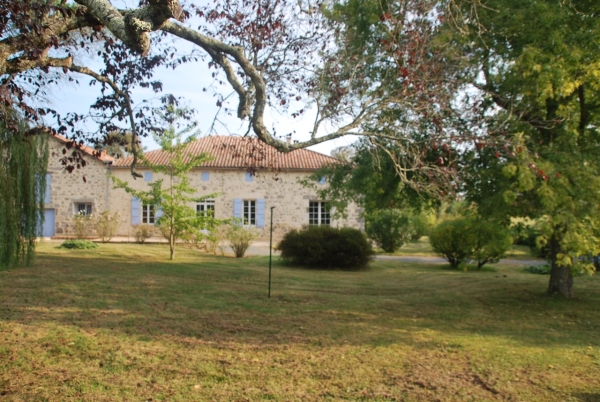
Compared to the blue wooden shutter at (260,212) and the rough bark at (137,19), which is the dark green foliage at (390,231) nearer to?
the blue wooden shutter at (260,212)

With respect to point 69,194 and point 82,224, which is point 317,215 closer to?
point 82,224

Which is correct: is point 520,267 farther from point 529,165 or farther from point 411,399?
point 411,399

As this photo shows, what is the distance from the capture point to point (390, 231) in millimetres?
19125

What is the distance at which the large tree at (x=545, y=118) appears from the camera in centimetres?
627

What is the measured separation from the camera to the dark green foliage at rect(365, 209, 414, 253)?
738 inches

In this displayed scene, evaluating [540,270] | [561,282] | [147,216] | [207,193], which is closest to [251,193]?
[207,193]

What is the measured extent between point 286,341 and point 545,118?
541 centimetres

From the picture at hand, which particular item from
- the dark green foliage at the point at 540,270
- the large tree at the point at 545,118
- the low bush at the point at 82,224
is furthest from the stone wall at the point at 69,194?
the large tree at the point at 545,118

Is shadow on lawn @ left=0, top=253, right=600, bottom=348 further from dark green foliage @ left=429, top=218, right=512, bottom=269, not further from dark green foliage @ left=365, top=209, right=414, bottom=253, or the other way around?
dark green foliage @ left=365, top=209, right=414, bottom=253

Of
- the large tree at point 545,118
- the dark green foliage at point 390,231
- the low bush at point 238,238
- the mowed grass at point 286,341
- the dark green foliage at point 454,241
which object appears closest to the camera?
the mowed grass at point 286,341

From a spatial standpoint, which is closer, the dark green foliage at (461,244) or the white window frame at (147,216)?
the dark green foliage at (461,244)

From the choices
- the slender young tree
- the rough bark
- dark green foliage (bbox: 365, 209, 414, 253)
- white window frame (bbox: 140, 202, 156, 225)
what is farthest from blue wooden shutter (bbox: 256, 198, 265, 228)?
the rough bark

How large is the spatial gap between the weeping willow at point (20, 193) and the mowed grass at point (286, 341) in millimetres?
539

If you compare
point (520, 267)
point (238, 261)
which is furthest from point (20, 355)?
point (520, 267)
